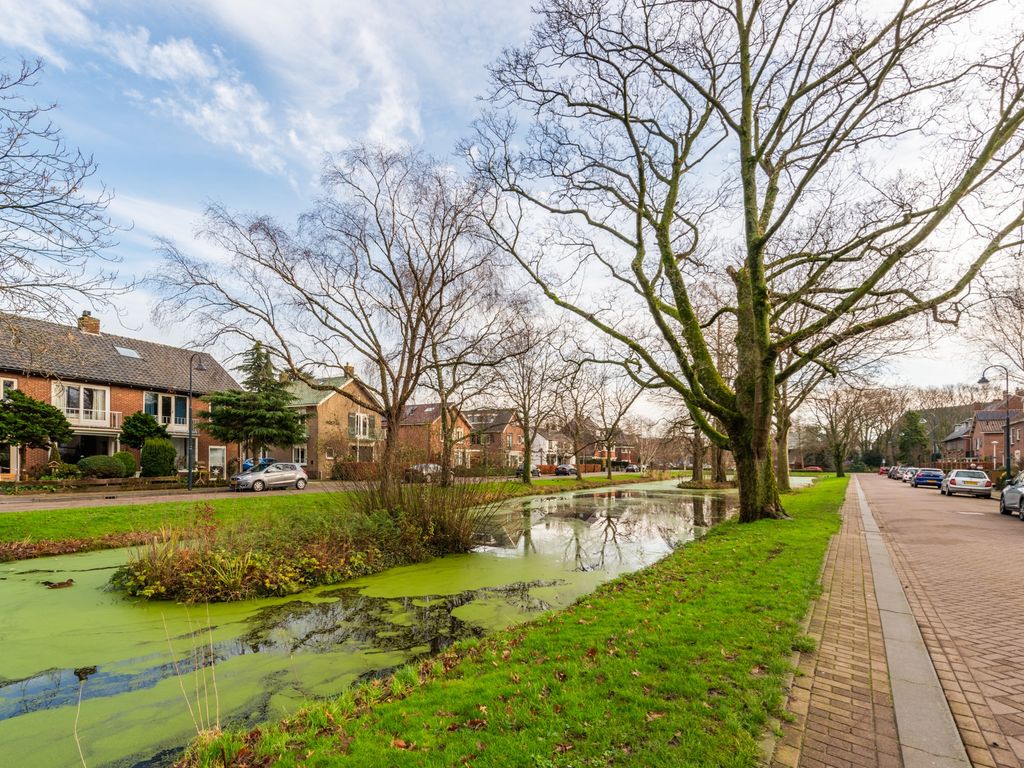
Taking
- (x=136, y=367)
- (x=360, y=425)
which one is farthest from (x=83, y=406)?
(x=360, y=425)

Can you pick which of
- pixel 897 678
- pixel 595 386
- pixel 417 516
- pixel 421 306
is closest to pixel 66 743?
pixel 897 678

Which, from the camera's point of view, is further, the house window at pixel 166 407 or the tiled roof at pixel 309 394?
the tiled roof at pixel 309 394

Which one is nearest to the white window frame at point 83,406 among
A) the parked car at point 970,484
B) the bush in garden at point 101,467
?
the bush in garden at point 101,467

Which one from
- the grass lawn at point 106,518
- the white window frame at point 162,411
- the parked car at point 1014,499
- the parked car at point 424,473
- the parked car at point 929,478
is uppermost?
the white window frame at point 162,411

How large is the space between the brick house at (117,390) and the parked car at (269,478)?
4509 millimetres

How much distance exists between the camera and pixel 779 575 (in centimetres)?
781

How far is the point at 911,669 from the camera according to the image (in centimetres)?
454

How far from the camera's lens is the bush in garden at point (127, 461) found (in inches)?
1070

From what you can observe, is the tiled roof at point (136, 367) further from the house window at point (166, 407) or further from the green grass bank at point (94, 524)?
the green grass bank at point (94, 524)

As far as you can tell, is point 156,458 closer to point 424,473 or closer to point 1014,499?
point 424,473

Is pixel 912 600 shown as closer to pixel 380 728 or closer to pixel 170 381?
pixel 380 728

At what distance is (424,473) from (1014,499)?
21.1 meters

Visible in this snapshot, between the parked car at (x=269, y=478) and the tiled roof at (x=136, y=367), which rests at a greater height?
the tiled roof at (x=136, y=367)

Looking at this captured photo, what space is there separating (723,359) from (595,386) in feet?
42.3
